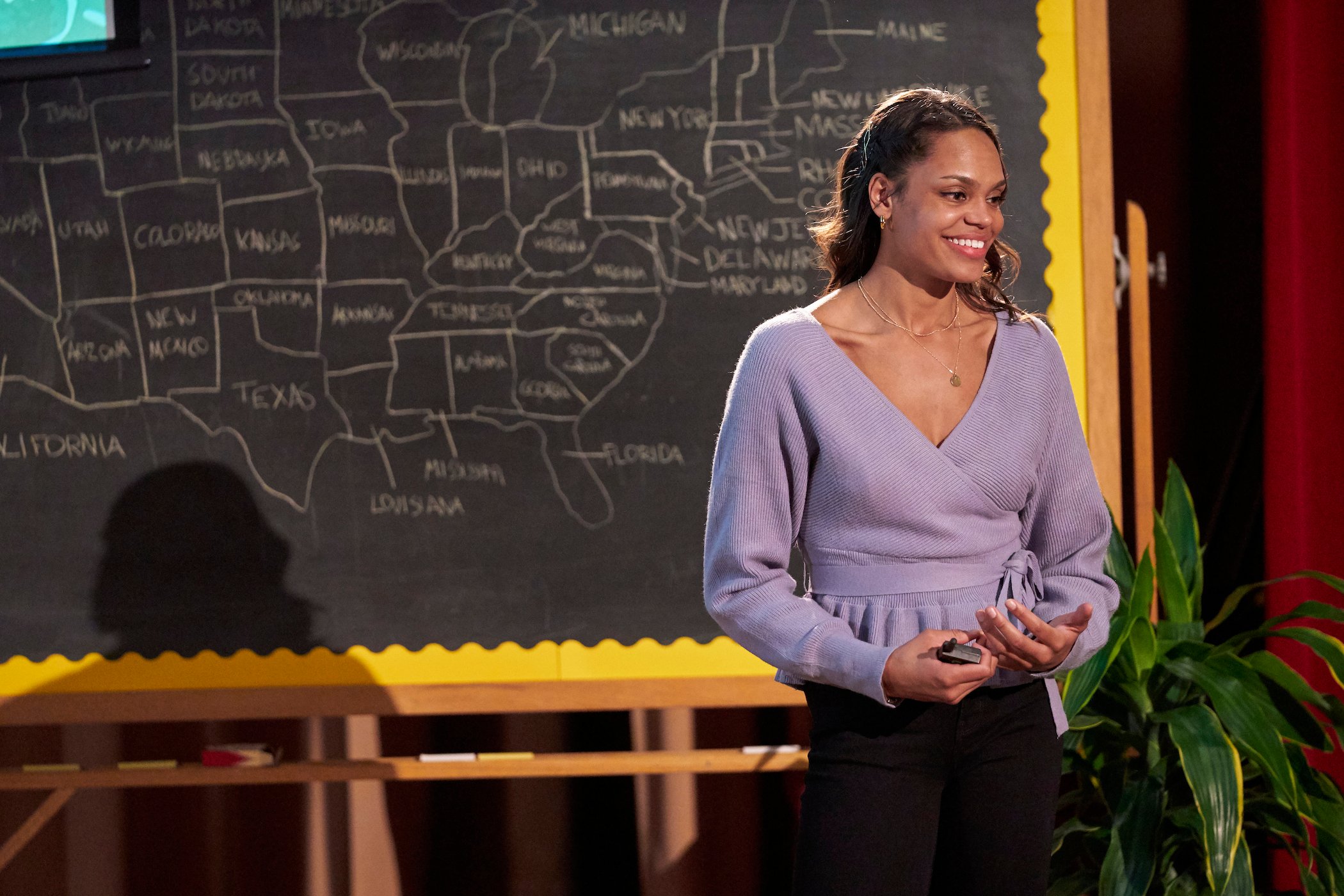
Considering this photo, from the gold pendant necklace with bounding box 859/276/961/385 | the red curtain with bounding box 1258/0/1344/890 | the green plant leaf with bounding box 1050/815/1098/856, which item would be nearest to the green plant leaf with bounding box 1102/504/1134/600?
the green plant leaf with bounding box 1050/815/1098/856

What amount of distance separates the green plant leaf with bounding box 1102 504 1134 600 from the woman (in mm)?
767

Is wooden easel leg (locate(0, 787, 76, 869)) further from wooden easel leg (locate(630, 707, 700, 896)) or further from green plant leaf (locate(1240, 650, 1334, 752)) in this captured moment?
green plant leaf (locate(1240, 650, 1334, 752))

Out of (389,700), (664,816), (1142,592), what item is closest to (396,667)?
(389,700)

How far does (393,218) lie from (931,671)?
1591mm

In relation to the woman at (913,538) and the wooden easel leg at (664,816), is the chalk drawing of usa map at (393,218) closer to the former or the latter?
the wooden easel leg at (664,816)

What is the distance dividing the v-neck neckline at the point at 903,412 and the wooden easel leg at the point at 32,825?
6.61 ft

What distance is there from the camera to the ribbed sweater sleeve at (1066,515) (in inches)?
49.8

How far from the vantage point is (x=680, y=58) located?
223 cm

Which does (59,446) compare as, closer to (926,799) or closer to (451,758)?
(451,758)

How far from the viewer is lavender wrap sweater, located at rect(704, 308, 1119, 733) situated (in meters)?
1.16

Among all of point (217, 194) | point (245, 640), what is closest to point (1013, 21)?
point (217, 194)

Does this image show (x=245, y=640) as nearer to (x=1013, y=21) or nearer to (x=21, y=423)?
(x=21, y=423)

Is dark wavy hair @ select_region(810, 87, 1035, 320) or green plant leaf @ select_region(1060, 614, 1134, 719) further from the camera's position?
green plant leaf @ select_region(1060, 614, 1134, 719)

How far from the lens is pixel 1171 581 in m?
1.99
